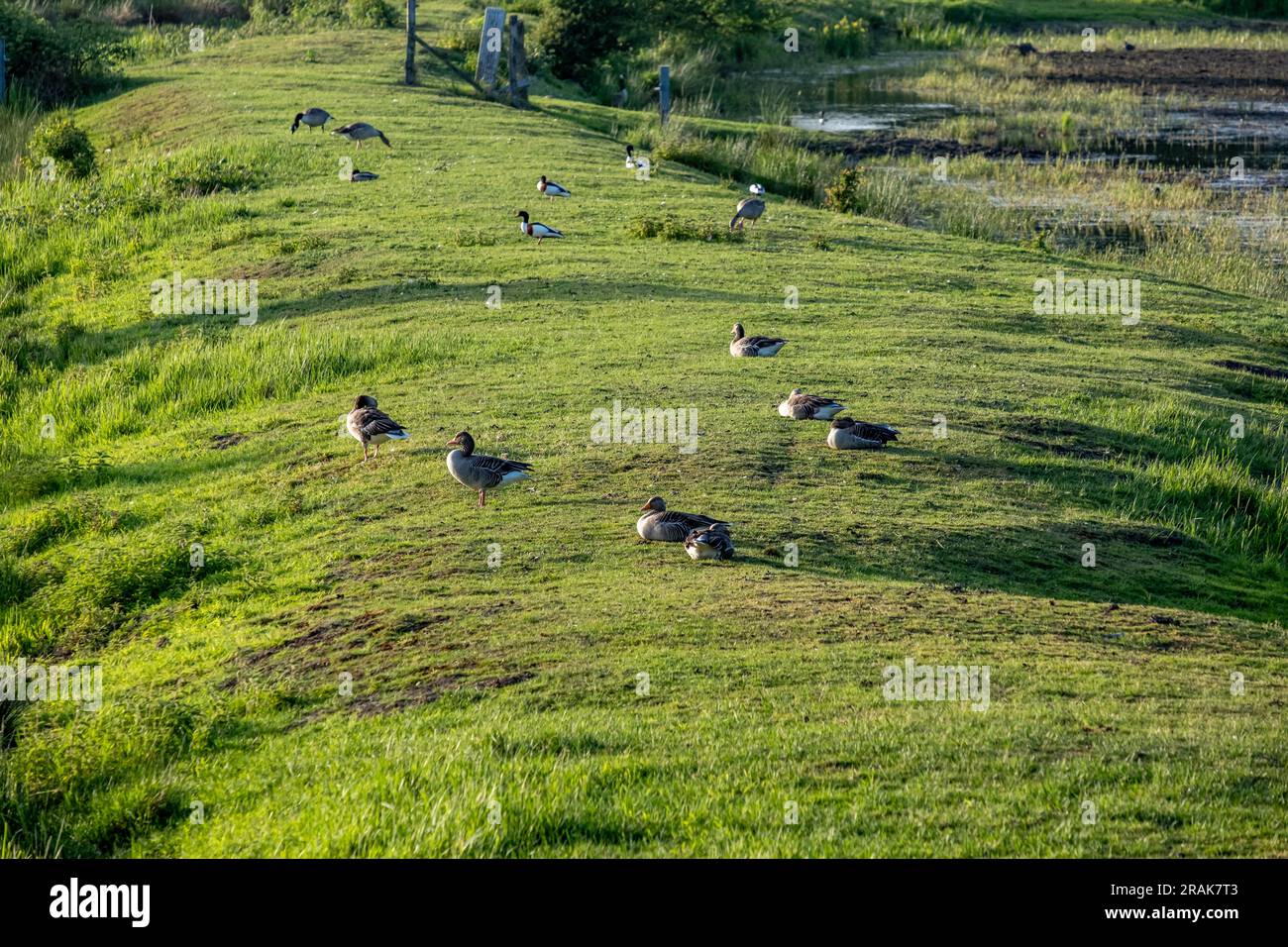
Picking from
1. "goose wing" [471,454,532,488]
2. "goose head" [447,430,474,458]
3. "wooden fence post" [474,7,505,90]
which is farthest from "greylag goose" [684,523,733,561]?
"wooden fence post" [474,7,505,90]

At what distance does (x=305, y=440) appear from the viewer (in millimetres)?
19125

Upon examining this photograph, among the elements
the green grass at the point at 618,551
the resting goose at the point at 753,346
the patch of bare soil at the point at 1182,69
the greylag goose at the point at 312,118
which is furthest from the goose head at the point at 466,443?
the patch of bare soil at the point at 1182,69

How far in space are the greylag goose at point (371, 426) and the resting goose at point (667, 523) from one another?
12.7ft

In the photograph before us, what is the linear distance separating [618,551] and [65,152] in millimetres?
29582

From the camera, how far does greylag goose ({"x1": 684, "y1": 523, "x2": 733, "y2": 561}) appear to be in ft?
45.3

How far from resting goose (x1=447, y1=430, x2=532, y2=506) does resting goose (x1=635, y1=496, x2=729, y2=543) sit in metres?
1.91

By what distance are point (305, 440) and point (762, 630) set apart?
9.00 meters

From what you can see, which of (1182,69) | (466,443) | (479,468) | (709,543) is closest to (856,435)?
(709,543)

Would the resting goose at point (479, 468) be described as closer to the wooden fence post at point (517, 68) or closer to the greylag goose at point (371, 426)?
the greylag goose at point (371, 426)

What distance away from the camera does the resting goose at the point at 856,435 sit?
17344 millimetres

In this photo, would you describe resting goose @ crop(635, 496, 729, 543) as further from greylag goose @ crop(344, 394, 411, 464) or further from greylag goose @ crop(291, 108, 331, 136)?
greylag goose @ crop(291, 108, 331, 136)

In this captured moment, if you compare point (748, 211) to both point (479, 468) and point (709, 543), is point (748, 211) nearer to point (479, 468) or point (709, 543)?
point (479, 468)

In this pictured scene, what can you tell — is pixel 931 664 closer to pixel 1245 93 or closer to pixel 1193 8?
pixel 1245 93
